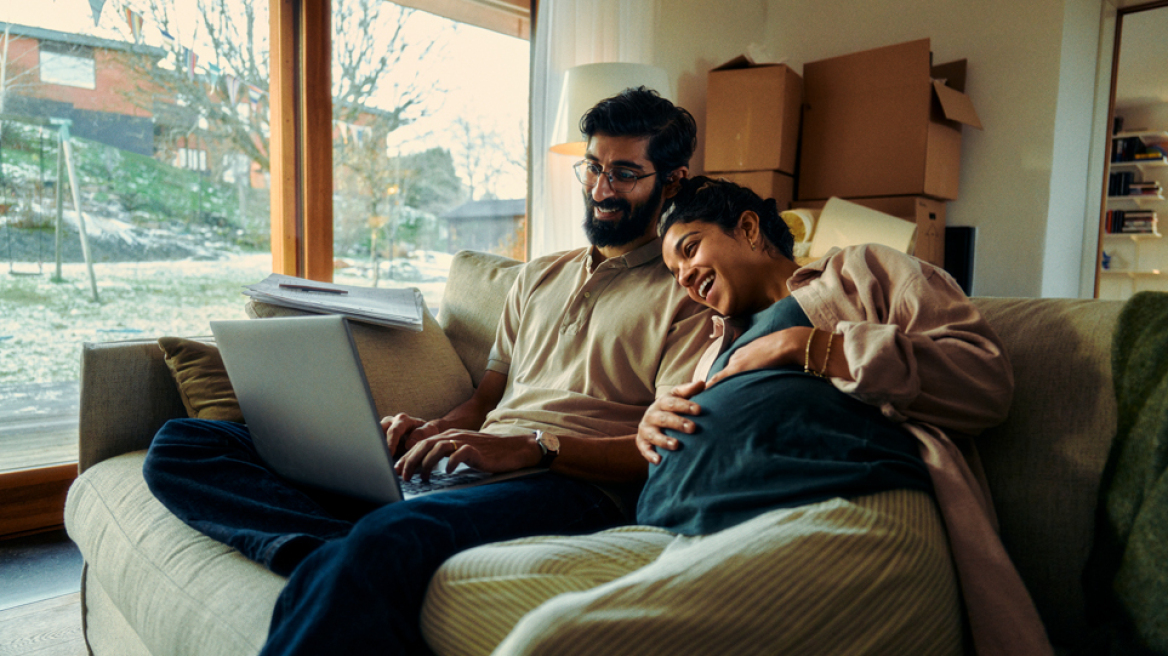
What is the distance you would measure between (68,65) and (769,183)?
7.97 ft

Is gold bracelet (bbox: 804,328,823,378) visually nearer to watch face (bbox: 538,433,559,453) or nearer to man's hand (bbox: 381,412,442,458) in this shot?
watch face (bbox: 538,433,559,453)

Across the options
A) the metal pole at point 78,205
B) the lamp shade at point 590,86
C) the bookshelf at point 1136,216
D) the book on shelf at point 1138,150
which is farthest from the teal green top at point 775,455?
the book on shelf at point 1138,150

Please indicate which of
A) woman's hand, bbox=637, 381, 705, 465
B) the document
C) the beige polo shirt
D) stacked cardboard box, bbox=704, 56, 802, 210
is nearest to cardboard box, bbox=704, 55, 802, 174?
stacked cardboard box, bbox=704, 56, 802, 210

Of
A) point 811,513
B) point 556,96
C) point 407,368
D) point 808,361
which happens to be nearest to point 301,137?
point 556,96

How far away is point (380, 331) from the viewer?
154cm

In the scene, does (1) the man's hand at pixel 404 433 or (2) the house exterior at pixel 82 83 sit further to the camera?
(2) the house exterior at pixel 82 83

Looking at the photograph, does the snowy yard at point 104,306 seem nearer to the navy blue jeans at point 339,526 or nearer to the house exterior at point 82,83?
the house exterior at point 82,83

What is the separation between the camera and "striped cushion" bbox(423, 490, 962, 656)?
0.61 m

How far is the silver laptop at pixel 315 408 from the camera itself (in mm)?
839

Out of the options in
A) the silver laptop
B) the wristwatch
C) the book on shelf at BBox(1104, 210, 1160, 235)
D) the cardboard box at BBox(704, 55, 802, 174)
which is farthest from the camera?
the book on shelf at BBox(1104, 210, 1160, 235)

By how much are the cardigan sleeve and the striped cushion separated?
0.39 ft

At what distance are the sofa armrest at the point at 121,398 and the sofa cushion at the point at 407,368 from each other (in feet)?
0.68

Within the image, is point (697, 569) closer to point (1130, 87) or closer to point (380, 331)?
point (380, 331)

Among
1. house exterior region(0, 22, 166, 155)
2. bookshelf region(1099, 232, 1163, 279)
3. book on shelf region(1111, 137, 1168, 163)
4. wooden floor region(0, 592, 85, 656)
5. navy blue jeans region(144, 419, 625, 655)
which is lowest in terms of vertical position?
wooden floor region(0, 592, 85, 656)
